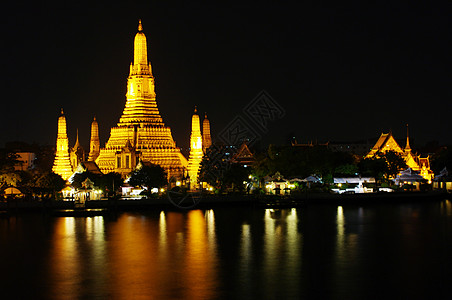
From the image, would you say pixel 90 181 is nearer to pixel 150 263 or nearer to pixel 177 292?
pixel 150 263

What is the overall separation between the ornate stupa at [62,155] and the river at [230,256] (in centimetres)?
2166

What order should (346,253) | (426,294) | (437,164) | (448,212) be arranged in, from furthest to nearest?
(437,164), (448,212), (346,253), (426,294)

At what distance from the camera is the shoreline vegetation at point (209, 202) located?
59406mm

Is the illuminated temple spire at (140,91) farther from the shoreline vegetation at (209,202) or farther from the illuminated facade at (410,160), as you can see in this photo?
the illuminated facade at (410,160)

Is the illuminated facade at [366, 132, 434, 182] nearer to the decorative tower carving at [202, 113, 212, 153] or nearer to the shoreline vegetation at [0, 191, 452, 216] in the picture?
the shoreline vegetation at [0, 191, 452, 216]

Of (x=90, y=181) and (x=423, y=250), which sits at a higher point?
(x=90, y=181)

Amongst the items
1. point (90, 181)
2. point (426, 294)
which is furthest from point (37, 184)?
point (426, 294)

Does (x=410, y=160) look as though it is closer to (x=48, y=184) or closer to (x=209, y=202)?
(x=209, y=202)

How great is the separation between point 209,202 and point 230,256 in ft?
83.6

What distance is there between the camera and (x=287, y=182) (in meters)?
72.2

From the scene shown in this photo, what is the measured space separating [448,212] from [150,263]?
95.2 feet

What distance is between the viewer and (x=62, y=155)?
80000mm

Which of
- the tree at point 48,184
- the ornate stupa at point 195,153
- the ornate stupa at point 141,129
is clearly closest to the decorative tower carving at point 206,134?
the ornate stupa at point 195,153

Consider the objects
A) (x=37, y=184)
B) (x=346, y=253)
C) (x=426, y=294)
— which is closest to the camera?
(x=426, y=294)
